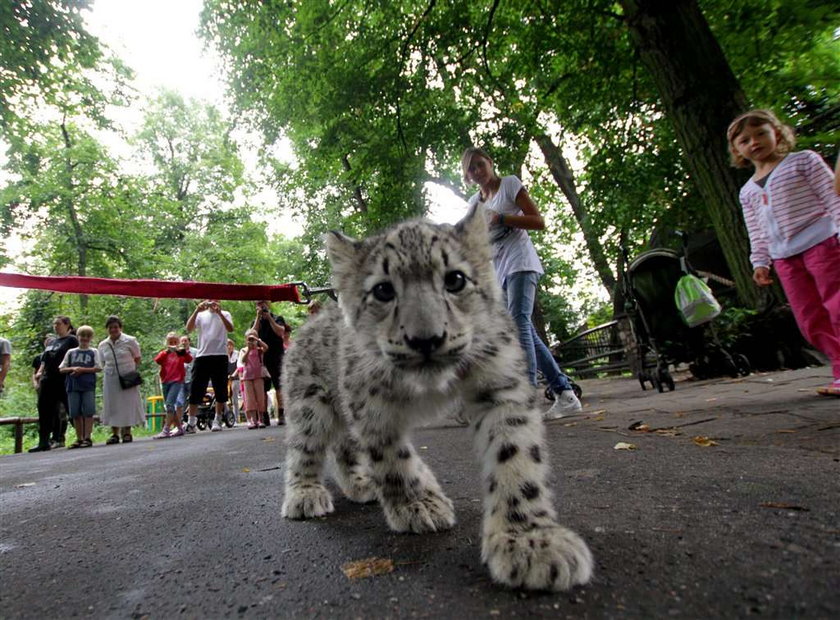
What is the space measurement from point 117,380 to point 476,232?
37.8 feet

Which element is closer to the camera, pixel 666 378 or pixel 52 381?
pixel 666 378

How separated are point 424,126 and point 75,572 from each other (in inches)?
380

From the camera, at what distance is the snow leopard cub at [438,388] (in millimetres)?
1939

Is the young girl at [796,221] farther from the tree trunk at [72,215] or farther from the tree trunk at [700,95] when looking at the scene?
the tree trunk at [72,215]

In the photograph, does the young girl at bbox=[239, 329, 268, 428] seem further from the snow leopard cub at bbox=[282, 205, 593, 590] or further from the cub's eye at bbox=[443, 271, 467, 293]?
the cub's eye at bbox=[443, 271, 467, 293]

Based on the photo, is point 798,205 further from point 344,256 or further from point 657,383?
point 657,383

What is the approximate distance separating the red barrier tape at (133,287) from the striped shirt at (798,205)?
15.5 feet

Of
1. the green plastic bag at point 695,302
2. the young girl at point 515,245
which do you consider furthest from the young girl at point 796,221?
the green plastic bag at point 695,302

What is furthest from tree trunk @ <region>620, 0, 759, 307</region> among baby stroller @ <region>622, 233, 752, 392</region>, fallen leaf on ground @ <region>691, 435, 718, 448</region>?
fallen leaf on ground @ <region>691, 435, 718, 448</region>

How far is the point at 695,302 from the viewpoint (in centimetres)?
758

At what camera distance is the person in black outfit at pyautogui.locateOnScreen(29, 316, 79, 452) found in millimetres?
11469

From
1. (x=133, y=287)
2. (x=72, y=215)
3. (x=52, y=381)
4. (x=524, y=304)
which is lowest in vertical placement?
(x=524, y=304)

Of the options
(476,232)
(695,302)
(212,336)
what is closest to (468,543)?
(476,232)

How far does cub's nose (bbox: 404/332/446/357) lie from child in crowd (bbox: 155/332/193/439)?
1314cm
